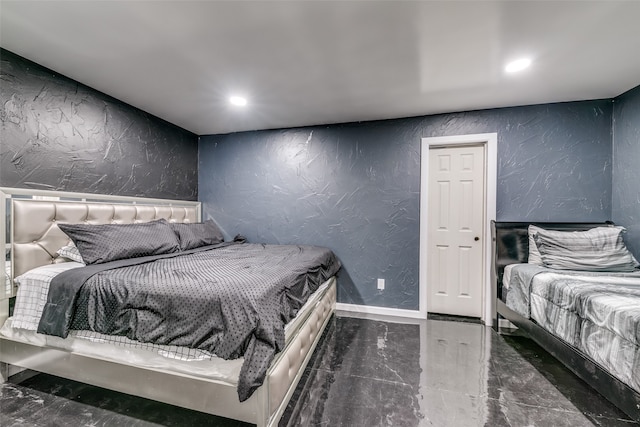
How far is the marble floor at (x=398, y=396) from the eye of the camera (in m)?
1.45

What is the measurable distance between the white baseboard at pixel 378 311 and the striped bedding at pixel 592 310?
1.00 meters

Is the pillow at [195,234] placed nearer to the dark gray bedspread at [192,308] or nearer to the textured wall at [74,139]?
the textured wall at [74,139]

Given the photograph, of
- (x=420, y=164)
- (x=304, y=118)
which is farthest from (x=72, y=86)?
(x=420, y=164)

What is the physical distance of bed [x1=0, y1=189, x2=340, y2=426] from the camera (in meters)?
1.27

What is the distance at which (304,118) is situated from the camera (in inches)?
121

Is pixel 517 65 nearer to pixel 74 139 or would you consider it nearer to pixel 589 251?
pixel 589 251

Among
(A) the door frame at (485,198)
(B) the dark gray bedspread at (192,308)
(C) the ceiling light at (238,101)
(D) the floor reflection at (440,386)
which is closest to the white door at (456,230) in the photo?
(A) the door frame at (485,198)

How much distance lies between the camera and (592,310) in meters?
1.53

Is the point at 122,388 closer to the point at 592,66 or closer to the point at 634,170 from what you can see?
the point at 592,66

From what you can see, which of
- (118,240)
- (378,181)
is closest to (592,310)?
(378,181)

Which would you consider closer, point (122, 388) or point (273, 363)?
point (273, 363)

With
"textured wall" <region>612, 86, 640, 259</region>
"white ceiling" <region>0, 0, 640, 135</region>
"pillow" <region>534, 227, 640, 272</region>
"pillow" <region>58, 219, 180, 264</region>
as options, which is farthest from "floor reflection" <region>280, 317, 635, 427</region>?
"white ceiling" <region>0, 0, 640, 135</region>

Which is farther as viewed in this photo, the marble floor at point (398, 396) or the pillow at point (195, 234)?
the pillow at point (195, 234)

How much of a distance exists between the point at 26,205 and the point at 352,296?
3.07 meters
